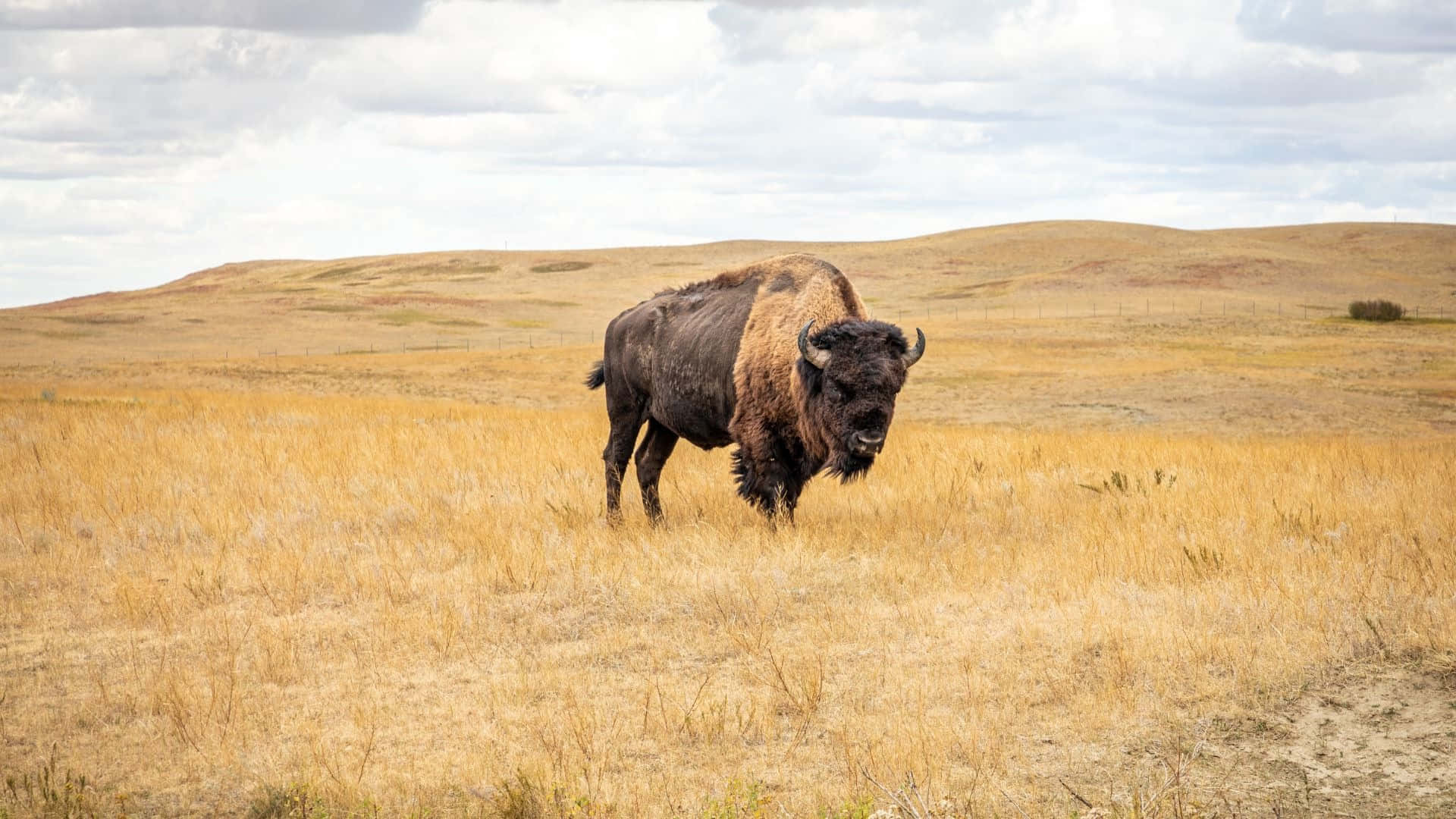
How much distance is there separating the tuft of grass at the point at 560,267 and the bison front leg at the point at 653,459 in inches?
4161

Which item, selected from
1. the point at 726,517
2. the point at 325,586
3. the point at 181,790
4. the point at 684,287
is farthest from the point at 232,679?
the point at 684,287

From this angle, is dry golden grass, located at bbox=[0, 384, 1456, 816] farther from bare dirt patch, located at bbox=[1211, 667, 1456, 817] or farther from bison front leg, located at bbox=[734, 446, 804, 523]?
bison front leg, located at bbox=[734, 446, 804, 523]

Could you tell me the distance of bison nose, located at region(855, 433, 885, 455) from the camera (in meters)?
7.89

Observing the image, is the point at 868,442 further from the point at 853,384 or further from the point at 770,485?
the point at 770,485

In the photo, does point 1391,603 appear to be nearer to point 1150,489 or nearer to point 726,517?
point 1150,489

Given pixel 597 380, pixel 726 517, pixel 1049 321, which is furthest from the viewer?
pixel 1049 321

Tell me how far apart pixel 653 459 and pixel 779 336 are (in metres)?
2.07

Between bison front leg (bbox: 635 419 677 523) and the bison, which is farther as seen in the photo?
bison front leg (bbox: 635 419 677 523)

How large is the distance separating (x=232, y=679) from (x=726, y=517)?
15.5ft

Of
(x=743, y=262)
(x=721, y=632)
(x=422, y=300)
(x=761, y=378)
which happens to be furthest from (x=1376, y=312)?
(x=422, y=300)

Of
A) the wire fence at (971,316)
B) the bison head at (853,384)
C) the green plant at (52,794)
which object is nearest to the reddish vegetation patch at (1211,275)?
the wire fence at (971,316)

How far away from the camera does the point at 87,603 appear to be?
759 centimetres

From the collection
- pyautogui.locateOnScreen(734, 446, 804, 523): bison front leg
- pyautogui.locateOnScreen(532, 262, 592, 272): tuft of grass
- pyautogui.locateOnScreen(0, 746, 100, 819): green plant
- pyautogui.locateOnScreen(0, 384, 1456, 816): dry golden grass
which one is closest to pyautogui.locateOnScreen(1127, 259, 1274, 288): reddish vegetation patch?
pyautogui.locateOnScreen(532, 262, 592, 272): tuft of grass

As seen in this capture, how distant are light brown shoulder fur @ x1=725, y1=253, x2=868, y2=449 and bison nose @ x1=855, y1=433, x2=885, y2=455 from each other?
0.79 metres
